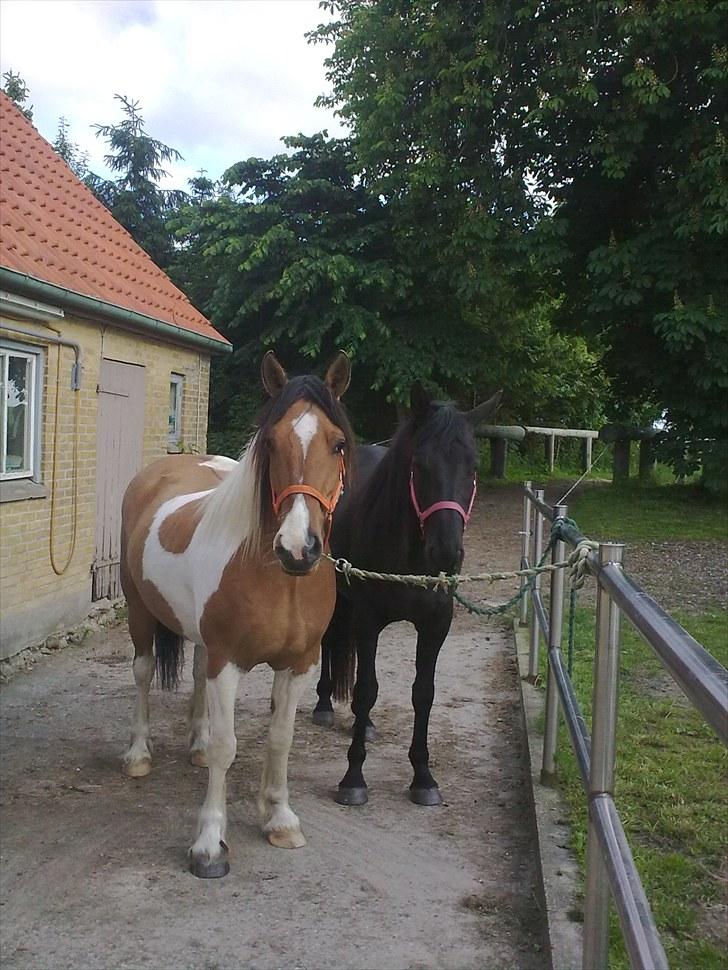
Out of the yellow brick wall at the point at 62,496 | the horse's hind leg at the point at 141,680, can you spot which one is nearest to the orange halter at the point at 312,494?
the horse's hind leg at the point at 141,680

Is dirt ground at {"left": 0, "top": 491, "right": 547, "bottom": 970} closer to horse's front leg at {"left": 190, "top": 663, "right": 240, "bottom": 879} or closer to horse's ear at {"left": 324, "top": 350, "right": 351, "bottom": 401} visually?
horse's front leg at {"left": 190, "top": 663, "right": 240, "bottom": 879}

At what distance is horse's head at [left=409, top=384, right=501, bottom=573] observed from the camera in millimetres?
3477

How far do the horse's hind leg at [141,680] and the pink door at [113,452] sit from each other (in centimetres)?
361

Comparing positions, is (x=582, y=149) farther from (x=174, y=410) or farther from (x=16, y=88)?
(x=16, y=88)

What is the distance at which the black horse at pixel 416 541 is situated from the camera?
3537mm

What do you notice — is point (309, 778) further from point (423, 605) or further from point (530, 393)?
point (530, 393)

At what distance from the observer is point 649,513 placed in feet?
46.0

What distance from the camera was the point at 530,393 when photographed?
69.0 feet

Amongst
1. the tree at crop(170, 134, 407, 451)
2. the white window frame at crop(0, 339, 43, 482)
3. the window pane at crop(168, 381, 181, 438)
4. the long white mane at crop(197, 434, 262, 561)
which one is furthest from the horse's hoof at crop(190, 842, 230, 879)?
the tree at crop(170, 134, 407, 451)

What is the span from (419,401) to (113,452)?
531 centimetres

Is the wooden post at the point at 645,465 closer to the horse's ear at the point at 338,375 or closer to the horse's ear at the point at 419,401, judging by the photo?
the horse's ear at the point at 419,401

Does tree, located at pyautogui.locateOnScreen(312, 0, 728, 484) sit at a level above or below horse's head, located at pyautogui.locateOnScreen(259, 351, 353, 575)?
above

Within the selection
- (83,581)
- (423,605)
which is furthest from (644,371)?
(423,605)

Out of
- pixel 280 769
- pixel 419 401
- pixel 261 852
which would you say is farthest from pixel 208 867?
pixel 419 401
